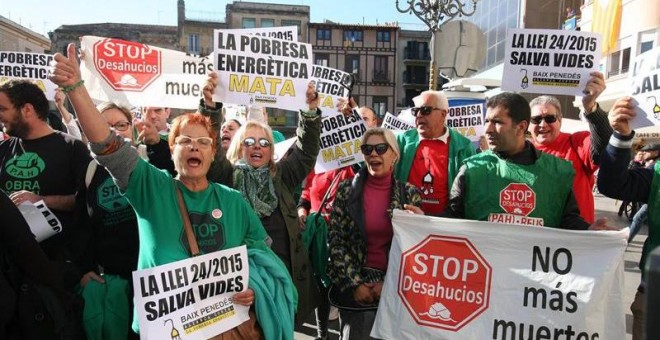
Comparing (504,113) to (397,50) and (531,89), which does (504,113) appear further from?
(397,50)

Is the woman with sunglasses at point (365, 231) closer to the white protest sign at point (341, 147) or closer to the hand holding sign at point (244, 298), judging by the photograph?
the hand holding sign at point (244, 298)

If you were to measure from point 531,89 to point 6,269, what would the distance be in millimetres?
3968

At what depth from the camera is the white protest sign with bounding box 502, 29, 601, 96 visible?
395 cm

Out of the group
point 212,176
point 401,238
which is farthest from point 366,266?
point 212,176

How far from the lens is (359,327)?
3.28m

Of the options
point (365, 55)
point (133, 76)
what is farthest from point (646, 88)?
point (365, 55)

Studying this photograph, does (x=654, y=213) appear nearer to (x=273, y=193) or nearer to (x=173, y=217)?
(x=273, y=193)

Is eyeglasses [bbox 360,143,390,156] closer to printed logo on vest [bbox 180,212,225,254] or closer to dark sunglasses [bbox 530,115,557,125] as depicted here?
printed logo on vest [bbox 180,212,225,254]

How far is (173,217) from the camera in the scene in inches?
96.0

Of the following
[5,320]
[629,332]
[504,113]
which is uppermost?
[504,113]

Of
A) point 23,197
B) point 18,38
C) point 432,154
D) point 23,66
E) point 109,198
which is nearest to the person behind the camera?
point 23,197

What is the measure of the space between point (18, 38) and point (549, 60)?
133 ft

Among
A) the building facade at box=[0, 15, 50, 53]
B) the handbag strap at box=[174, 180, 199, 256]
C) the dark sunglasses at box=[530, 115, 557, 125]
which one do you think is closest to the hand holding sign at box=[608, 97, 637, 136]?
the dark sunglasses at box=[530, 115, 557, 125]

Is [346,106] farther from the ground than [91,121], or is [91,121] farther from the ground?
[346,106]
